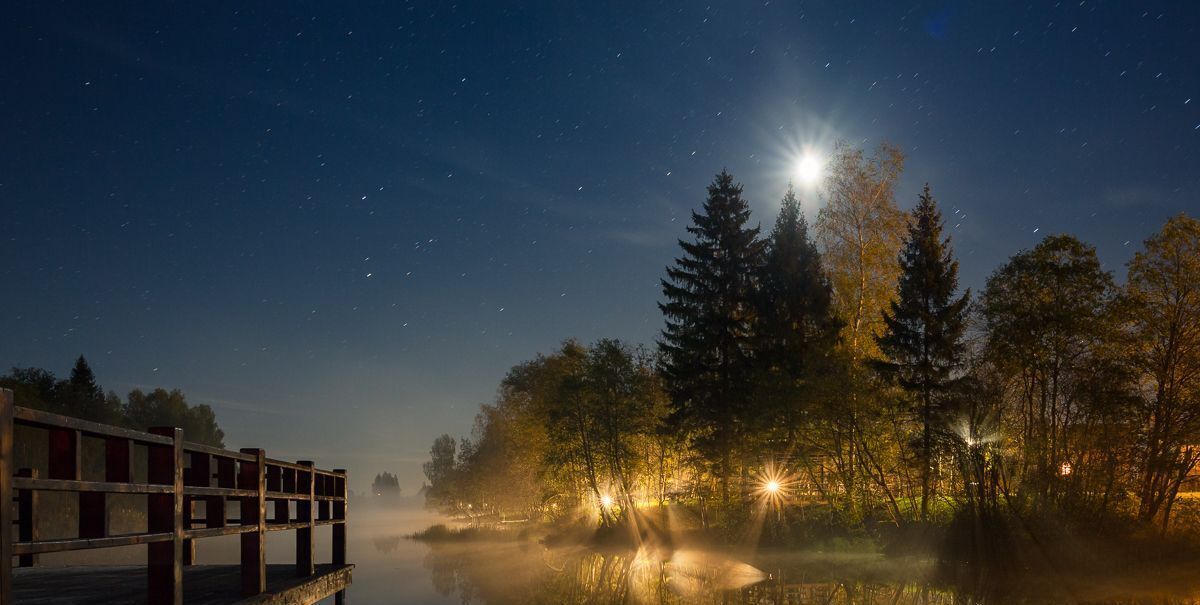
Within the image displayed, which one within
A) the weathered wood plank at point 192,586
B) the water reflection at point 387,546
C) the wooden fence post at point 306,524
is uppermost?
the wooden fence post at point 306,524

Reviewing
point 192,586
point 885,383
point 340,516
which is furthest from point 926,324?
point 192,586

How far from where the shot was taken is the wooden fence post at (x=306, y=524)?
10727 millimetres

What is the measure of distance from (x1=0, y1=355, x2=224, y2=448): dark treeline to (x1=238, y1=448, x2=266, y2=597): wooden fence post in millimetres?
42587

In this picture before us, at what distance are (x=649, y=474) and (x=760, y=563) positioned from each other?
24.4 m

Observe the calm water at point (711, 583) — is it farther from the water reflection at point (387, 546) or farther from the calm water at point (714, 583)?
the water reflection at point (387, 546)

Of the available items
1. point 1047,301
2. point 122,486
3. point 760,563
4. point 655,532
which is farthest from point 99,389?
point 122,486

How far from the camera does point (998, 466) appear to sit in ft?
80.2

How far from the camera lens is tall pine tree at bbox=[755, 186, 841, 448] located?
39781mm

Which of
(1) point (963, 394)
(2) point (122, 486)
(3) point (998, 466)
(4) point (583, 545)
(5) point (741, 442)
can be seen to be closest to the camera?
(2) point (122, 486)

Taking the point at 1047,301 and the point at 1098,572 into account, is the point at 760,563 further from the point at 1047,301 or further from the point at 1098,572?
the point at 1047,301

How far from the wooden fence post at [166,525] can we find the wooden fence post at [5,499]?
1825 millimetres

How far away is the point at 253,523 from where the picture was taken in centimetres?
842

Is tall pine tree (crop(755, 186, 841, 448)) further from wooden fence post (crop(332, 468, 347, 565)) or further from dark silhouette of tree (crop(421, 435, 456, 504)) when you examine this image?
dark silhouette of tree (crop(421, 435, 456, 504))

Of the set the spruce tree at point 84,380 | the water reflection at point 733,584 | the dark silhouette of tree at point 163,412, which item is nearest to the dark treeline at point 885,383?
the water reflection at point 733,584
